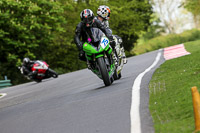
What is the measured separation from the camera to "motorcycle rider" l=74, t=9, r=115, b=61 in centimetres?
1075

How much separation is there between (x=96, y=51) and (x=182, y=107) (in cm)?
450

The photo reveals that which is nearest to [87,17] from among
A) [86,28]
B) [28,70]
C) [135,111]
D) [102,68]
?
[86,28]

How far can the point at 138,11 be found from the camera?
203 feet

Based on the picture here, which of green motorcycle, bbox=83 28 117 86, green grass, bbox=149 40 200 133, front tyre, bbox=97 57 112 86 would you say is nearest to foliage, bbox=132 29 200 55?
green motorcycle, bbox=83 28 117 86

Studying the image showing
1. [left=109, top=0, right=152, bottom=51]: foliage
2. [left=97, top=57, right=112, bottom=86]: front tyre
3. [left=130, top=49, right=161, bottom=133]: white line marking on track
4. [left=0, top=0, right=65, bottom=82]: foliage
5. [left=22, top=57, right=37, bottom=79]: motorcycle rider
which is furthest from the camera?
[left=109, top=0, right=152, bottom=51]: foliage

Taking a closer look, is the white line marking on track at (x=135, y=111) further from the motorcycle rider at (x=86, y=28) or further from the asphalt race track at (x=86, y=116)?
the motorcycle rider at (x=86, y=28)

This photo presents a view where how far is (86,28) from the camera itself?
36.1 ft

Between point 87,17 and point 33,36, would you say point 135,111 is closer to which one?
point 87,17

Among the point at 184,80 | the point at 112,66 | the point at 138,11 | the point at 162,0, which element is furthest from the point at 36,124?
the point at 162,0

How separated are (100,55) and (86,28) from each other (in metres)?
0.79

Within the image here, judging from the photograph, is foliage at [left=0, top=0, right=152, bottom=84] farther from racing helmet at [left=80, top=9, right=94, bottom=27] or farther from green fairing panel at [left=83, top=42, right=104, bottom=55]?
green fairing panel at [left=83, top=42, right=104, bottom=55]

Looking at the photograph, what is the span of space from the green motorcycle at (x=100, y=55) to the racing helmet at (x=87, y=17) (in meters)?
0.20

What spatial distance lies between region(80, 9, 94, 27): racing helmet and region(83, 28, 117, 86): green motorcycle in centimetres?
20

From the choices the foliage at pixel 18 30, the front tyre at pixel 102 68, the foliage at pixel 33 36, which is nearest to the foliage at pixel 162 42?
the foliage at pixel 33 36
